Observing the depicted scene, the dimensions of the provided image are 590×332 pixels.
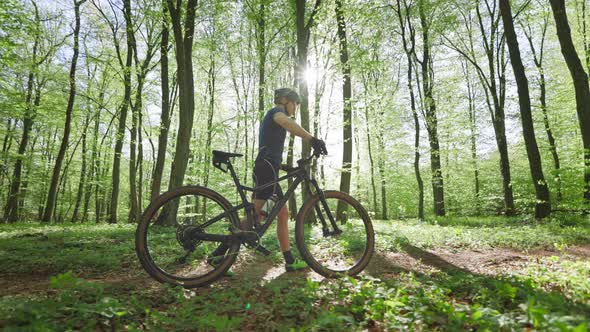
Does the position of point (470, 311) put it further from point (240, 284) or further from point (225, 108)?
point (225, 108)

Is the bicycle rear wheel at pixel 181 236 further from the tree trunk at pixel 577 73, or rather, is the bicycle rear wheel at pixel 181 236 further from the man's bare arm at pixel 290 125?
the tree trunk at pixel 577 73

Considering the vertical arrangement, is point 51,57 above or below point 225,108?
above

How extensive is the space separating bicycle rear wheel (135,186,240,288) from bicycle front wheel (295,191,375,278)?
0.81m

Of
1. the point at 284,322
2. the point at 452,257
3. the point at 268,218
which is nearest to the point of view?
the point at 284,322

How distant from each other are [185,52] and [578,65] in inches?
409

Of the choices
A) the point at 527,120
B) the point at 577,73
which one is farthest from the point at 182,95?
the point at 577,73

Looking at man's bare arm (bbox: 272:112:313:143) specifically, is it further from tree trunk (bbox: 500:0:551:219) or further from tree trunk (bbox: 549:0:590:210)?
tree trunk (bbox: 500:0:551:219)

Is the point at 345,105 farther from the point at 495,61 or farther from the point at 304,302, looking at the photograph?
the point at 495,61

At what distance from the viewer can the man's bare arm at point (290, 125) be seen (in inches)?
146

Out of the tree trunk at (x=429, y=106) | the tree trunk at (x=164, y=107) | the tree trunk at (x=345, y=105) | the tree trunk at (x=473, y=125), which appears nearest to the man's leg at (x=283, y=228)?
the tree trunk at (x=164, y=107)

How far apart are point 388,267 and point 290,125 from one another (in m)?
2.45

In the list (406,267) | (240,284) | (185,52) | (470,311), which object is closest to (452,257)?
(406,267)

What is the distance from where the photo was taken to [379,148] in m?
23.6

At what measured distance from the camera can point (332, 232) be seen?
4.09 metres
